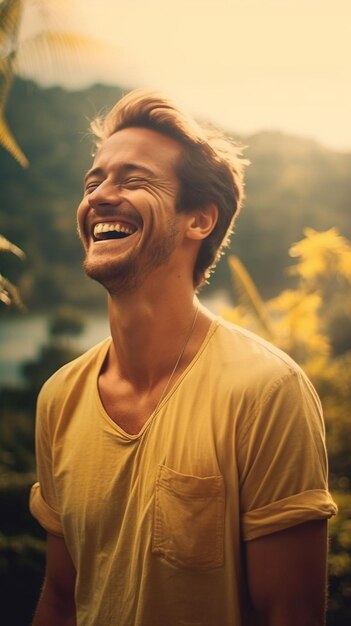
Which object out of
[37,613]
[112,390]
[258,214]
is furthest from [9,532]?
[258,214]

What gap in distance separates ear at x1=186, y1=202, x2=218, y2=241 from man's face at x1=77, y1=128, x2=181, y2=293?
6 centimetres

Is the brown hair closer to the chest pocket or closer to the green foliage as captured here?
the chest pocket

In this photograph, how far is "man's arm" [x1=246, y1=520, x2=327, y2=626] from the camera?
1.14m

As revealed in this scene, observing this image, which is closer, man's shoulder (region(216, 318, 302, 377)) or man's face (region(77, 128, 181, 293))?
man's shoulder (region(216, 318, 302, 377))

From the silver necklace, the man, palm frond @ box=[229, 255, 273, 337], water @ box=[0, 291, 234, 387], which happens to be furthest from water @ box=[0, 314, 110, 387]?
the silver necklace

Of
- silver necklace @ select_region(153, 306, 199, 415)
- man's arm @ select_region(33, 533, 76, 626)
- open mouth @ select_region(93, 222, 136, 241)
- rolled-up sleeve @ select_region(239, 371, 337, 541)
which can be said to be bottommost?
man's arm @ select_region(33, 533, 76, 626)

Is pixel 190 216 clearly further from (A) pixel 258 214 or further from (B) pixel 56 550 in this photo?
(A) pixel 258 214

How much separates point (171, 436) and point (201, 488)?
0.45ft

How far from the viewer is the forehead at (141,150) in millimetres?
1443

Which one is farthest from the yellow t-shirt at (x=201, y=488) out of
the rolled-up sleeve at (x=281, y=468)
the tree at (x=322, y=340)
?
the tree at (x=322, y=340)

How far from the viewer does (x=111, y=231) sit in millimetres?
1423

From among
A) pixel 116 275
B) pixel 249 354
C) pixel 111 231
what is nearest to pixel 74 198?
pixel 111 231

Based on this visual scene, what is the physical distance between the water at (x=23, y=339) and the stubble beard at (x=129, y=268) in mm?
6993

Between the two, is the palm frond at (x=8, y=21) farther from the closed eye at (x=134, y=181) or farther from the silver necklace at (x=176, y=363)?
the silver necklace at (x=176, y=363)
